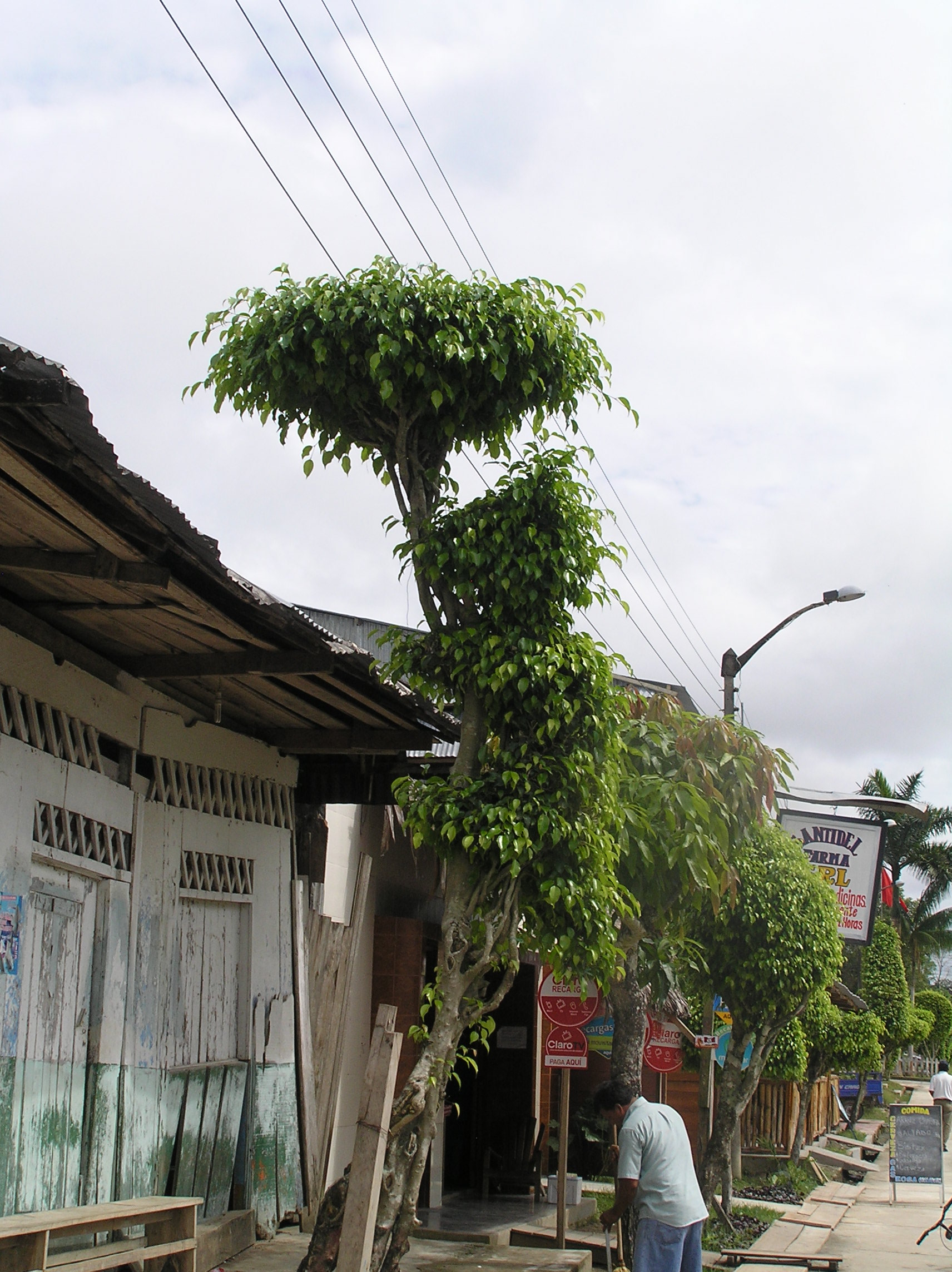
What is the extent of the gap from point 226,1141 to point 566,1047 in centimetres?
328

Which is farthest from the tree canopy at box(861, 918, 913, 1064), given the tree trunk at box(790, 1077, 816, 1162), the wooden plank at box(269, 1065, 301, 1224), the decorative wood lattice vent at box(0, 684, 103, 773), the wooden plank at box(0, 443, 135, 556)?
the wooden plank at box(0, 443, 135, 556)

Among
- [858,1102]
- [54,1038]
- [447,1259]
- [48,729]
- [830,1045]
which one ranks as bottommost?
[858,1102]

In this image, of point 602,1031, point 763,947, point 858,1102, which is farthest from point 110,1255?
point 858,1102

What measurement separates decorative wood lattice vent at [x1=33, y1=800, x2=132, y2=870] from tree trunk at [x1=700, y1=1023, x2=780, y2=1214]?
845cm

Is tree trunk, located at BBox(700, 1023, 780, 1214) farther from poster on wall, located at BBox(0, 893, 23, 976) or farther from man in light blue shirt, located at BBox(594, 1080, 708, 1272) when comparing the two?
poster on wall, located at BBox(0, 893, 23, 976)

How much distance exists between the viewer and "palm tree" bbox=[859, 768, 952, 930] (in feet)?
176

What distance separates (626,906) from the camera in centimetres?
760

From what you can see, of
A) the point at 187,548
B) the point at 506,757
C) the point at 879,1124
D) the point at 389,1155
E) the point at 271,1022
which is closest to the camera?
the point at 187,548

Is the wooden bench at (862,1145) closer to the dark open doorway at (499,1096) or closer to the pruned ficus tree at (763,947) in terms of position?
the pruned ficus tree at (763,947)

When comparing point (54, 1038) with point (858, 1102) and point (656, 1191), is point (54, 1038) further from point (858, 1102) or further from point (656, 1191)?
point (858, 1102)

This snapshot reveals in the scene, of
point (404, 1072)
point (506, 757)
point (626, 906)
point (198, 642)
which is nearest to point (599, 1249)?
point (404, 1072)

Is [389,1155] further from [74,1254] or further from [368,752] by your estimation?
[368,752]

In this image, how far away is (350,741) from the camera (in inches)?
357

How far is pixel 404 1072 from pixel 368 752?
12.0 ft
